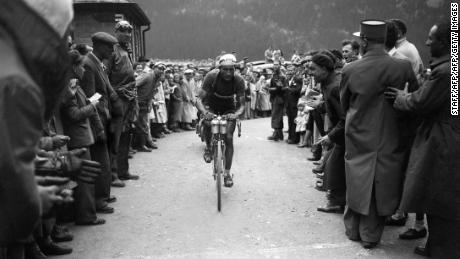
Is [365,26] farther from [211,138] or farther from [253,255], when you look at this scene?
[211,138]

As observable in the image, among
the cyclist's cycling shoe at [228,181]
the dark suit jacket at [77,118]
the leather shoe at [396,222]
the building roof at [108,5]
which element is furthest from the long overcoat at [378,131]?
the building roof at [108,5]

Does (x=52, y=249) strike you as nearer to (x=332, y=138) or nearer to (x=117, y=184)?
(x=117, y=184)

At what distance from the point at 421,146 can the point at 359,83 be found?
0.91 metres

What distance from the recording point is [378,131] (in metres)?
5.15

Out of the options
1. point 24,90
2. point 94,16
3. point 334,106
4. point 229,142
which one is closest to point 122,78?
point 229,142

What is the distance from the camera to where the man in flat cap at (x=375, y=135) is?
512 cm

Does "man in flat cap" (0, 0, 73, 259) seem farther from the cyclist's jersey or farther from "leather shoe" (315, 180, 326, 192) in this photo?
"leather shoe" (315, 180, 326, 192)

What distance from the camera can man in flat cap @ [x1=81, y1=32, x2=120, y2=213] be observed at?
623 centimetres

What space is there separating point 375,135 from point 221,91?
10.1ft

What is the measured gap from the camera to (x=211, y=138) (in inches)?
300

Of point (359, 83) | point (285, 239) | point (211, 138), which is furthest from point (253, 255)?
point (211, 138)

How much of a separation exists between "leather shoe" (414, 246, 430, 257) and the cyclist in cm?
316

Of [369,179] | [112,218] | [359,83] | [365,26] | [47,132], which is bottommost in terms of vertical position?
[112,218]

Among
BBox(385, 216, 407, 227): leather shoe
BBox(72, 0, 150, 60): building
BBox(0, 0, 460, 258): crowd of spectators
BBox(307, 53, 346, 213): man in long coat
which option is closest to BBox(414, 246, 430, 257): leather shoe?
BBox(0, 0, 460, 258): crowd of spectators
